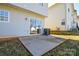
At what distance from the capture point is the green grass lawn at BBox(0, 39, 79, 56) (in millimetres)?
10125

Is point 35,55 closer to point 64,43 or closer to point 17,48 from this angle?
point 17,48

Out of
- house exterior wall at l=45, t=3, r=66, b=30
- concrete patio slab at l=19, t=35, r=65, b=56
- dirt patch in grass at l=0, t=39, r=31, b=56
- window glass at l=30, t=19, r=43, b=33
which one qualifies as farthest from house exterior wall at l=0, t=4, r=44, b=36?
dirt patch in grass at l=0, t=39, r=31, b=56

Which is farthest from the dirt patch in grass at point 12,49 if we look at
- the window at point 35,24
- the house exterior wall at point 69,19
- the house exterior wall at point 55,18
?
the house exterior wall at point 69,19

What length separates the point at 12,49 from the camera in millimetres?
10414

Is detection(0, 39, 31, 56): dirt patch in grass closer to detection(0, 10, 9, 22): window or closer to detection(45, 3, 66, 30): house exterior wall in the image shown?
detection(0, 10, 9, 22): window

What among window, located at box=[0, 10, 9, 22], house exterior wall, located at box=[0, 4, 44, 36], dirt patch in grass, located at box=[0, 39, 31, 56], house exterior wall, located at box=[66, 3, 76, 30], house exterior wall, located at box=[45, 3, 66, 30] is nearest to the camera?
dirt patch in grass, located at box=[0, 39, 31, 56]

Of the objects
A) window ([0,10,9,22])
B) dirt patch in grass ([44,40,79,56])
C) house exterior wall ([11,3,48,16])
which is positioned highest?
house exterior wall ([11,3,48,16])

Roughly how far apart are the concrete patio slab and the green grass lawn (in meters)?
0.27

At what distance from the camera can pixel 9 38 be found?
436 inches

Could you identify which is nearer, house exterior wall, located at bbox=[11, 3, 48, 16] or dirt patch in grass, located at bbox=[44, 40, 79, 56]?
dirt patch in grass, located at bbox=[44, 40, 79, 56]

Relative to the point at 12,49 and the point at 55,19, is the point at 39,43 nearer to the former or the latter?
the point at 12,49

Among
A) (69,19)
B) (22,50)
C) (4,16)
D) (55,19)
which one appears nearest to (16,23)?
(4,16)

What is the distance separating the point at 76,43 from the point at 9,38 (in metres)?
4.00

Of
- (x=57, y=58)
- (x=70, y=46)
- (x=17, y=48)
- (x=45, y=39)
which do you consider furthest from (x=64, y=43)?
(x=17, y=48)
